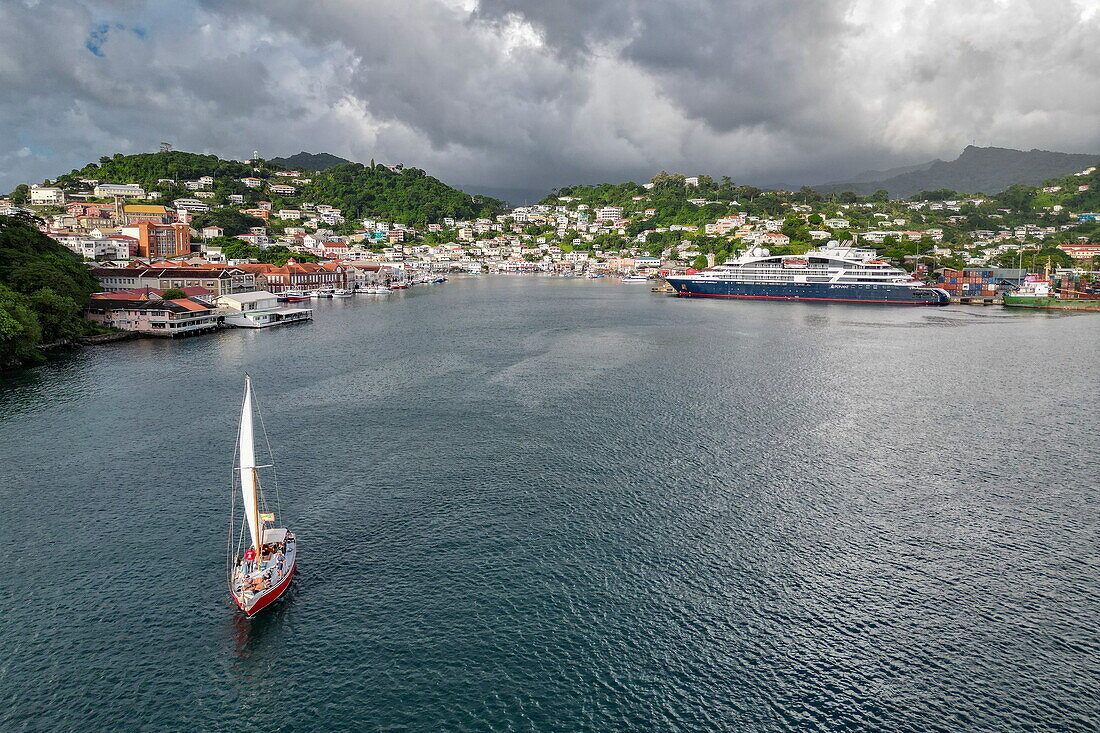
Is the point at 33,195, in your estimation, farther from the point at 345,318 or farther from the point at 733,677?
the point at 733,677

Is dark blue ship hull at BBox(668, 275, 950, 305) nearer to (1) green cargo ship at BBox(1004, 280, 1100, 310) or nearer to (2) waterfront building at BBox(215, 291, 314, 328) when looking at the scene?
(1) green cargo ship at BBox(1004, 280, 1100, 310)

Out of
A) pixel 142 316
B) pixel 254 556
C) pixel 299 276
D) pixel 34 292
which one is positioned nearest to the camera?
pixel 254 556

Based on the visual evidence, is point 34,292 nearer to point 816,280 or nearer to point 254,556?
point 254,556

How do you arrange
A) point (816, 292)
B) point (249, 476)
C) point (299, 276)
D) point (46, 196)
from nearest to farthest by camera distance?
point (249, 476)
point (299, 276)
point (816, 292)
point (46, 196)

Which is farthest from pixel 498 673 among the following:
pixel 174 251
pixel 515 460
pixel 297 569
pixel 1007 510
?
pixel 174 251

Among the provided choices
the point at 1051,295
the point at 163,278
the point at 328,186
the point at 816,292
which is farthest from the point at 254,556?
the point at 328,186

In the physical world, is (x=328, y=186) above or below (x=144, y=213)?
above

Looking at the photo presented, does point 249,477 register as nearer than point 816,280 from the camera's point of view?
Yes

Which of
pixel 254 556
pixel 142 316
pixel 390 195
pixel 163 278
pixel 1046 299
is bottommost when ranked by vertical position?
pixel 254 556
